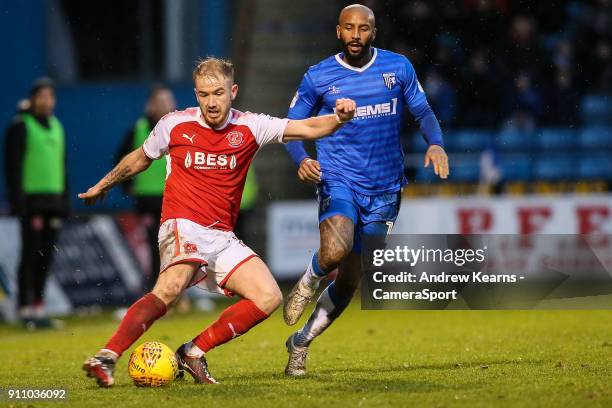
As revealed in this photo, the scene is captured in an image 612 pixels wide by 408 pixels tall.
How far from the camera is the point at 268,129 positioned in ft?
25.3

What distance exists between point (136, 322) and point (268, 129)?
139 cm

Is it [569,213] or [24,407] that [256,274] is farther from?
[569,213]

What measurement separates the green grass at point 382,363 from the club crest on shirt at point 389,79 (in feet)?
6.17

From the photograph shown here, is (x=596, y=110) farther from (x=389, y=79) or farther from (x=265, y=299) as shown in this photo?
(x=265, y=299)

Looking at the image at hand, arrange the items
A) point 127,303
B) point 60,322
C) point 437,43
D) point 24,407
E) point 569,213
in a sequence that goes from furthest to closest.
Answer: point 437,43, point 569,213, point 127,303, point 60,322, point 24,407

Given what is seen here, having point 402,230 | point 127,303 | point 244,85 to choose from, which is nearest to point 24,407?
point 127,303

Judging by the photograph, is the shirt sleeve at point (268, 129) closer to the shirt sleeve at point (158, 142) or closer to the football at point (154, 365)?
the shirt sleeve at point (158, 142)

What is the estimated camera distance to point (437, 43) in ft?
67.3

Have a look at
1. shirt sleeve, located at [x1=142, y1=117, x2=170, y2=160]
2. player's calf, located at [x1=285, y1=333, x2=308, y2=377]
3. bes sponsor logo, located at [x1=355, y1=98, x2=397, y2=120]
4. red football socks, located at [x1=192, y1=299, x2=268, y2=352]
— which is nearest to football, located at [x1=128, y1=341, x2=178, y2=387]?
red football socks, located at [x1=192, y1=299, x2=268, y2=352]

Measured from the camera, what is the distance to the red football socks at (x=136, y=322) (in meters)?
7.32

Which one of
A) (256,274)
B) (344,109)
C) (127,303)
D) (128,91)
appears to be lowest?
(127,303)

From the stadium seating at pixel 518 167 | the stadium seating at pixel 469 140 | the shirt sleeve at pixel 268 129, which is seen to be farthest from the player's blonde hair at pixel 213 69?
the stadium seating at pixel 518 167

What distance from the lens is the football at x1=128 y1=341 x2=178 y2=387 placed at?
7523 millimetres

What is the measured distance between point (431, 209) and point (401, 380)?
9145mm
